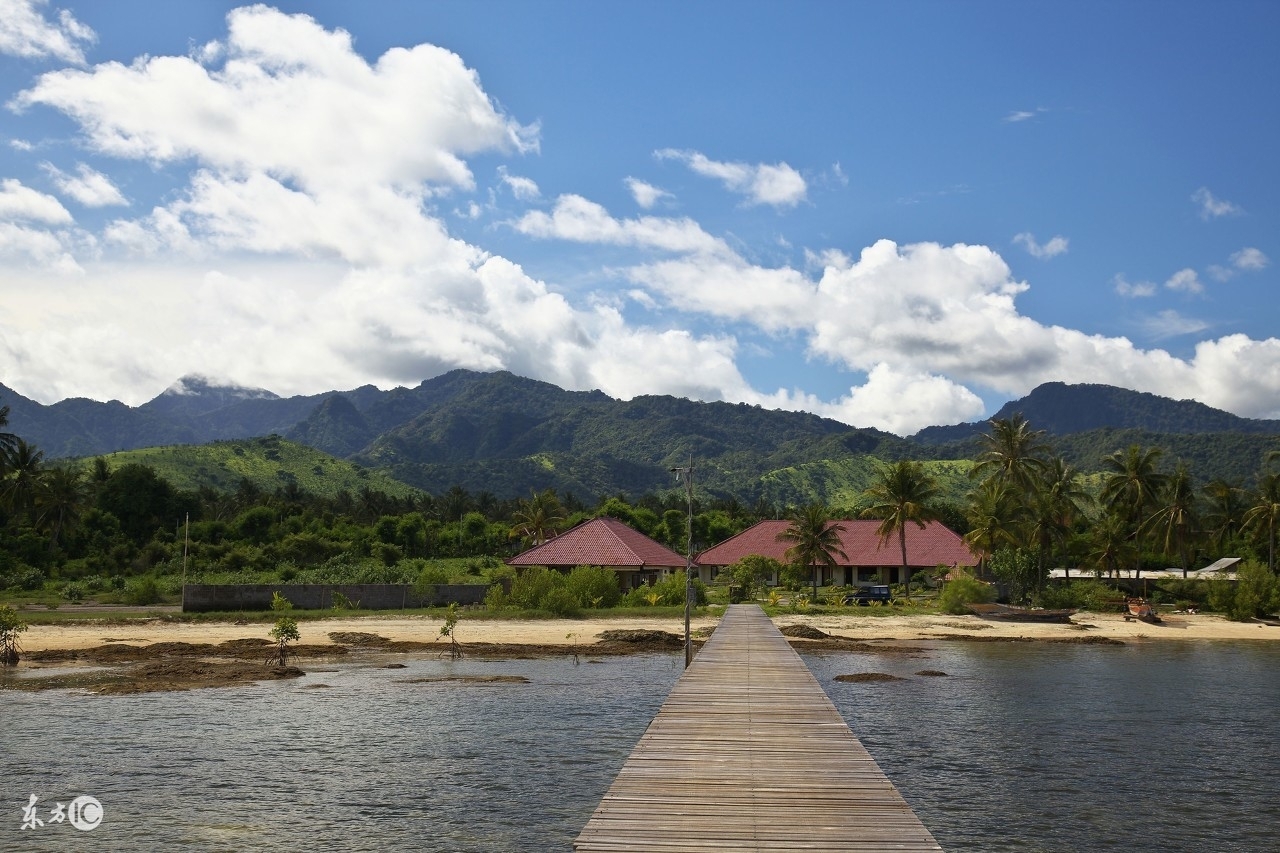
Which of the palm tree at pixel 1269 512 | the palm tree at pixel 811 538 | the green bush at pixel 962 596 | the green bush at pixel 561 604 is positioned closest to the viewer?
the green bush at pixel 561 604

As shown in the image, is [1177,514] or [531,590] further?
[1177,514]

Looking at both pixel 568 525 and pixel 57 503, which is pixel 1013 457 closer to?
pixel 568 525

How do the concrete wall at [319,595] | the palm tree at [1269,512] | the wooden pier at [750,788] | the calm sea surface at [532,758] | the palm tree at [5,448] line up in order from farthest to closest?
the palm tree at [5,448], the palm tree at [1269,512], the concrete wall at [319,595], the calm sea surface at [532,758], the wooden pier at [750,788]

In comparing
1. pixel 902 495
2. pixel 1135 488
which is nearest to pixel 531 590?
pixel 902 495

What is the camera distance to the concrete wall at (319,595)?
4947cm

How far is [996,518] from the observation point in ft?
211

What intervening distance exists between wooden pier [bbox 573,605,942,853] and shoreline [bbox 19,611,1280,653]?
22670 millimetres

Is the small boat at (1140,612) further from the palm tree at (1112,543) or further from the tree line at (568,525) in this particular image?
the palm tree at (1112,543)

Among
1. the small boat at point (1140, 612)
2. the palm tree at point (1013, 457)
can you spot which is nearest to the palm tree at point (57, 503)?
the palm tree at point (1013, 457)

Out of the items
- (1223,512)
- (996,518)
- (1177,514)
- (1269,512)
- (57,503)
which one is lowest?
(996,518)

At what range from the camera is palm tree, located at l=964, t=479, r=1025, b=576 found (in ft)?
209

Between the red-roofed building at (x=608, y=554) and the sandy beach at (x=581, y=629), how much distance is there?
492 inches

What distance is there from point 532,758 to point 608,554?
40.9 meters
